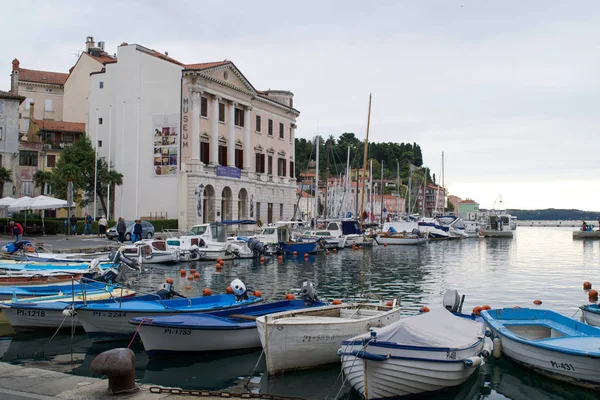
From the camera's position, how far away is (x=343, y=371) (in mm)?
11539

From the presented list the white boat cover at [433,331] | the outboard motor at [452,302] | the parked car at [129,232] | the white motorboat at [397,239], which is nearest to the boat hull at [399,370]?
the white boat cover at [433,331]

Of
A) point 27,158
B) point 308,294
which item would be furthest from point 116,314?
point 27,158

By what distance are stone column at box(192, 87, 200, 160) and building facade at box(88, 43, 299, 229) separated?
9cm

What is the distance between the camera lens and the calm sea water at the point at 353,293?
1219 cm

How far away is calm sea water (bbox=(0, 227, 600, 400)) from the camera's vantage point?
12.2 m

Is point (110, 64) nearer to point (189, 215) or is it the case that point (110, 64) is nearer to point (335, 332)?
point (189, 215)

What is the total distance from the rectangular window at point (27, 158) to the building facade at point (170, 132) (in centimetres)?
592

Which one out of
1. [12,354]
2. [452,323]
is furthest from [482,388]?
[12,354]

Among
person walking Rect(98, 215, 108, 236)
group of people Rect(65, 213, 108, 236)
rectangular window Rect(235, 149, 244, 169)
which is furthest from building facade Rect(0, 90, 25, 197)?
rectangular window Rect(235, 149, 244, 169)

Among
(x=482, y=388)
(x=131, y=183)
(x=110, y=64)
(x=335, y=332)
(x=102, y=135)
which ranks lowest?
(x=482, y=388)

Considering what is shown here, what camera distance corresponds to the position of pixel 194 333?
1354 cm

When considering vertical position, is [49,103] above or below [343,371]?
above

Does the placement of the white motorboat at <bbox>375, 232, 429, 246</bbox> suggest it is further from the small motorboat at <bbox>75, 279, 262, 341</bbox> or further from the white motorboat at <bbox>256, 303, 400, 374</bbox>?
the white motorboat at <bbox>256, 303, 400, 374</bbox>

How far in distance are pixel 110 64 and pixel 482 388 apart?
53.2m
